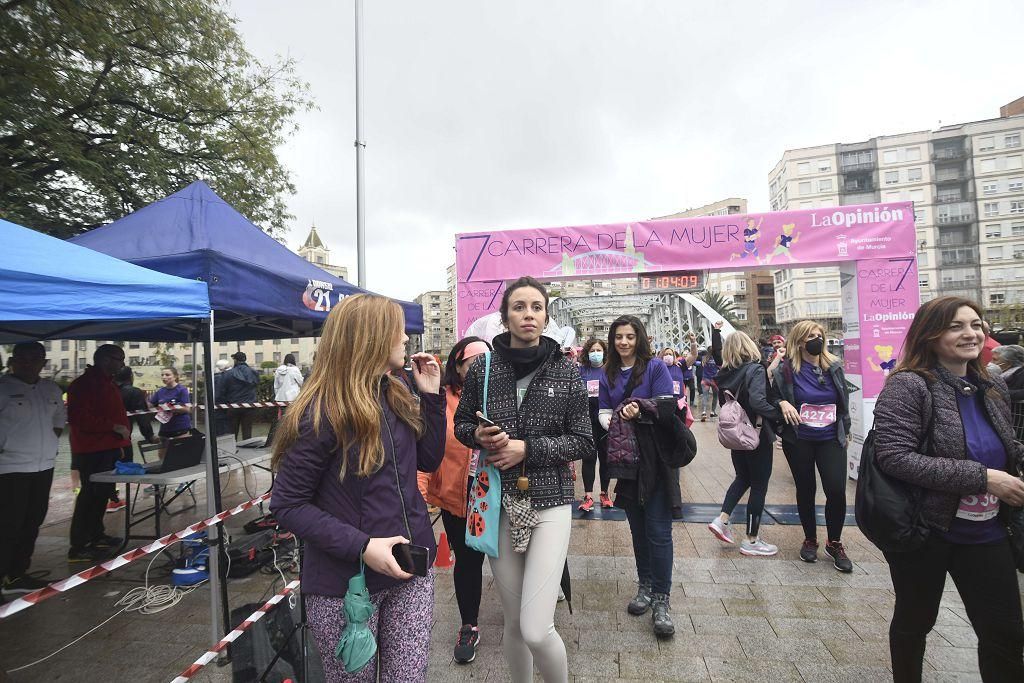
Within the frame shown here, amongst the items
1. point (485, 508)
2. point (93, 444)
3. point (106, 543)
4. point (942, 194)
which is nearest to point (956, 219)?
point (942, 194)

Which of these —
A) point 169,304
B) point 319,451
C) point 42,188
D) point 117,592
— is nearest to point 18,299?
point 169,304

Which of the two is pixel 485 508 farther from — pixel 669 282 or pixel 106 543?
pixel 669 282

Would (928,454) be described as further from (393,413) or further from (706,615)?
(393,413)

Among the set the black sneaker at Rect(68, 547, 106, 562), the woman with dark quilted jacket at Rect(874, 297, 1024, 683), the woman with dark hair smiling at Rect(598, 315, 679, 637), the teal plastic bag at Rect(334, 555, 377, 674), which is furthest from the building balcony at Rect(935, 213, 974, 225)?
the black sneaker at Rect(68, 547, 106, 562)

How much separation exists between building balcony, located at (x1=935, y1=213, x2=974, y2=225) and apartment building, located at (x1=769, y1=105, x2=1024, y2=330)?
0.33ft

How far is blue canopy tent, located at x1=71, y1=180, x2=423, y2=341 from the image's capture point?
332 centimetres

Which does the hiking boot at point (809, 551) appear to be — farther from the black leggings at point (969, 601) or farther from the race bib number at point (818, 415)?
the black leggings at point (969, 601)

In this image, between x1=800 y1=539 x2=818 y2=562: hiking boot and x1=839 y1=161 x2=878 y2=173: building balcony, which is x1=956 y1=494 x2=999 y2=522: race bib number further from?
x1=839 y1=161 x2=878 y2=173: building balcony

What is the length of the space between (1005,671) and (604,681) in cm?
166

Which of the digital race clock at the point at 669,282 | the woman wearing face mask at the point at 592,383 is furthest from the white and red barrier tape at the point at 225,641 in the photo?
the digital race clock at the point at 669,282

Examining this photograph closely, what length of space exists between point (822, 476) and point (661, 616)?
1958 mm

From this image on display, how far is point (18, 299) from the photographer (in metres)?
2.11

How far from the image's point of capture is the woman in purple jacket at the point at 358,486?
5.08 feet

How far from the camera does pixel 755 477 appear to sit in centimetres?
427
